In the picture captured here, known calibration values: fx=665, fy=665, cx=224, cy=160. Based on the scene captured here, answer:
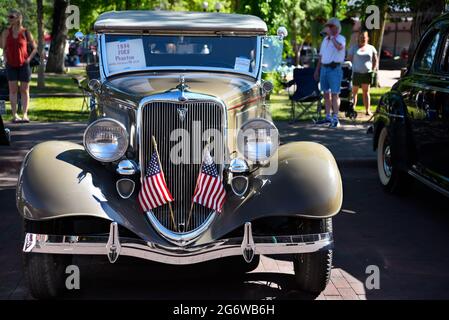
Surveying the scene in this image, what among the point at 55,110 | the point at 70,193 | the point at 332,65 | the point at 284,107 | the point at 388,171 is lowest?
the point at 284,107

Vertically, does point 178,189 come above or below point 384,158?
above

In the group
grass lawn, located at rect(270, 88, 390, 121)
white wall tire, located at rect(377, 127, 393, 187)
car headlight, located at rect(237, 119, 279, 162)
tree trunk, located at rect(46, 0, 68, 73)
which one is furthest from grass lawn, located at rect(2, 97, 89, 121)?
tree trunk, located at rect(46, 0, 68, 73)

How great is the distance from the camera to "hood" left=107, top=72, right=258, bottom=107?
16.7ft

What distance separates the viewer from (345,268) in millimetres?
5496

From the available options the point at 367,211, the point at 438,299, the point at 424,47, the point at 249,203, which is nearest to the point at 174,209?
the point at 249,203

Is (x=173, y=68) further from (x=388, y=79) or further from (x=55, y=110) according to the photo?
(x=388, y=79)

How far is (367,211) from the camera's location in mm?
7402

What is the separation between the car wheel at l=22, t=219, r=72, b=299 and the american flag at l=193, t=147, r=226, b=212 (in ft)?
3.49

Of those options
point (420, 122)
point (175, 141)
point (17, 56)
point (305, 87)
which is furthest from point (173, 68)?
point (305, 87)

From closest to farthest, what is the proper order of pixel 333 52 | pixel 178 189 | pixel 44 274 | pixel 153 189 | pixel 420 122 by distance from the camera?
1. pixel 44 274
2. pixel 153 189
3. pixel 178 189
4. pixel 420 122
5. pixel 333 52

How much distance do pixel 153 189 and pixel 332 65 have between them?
7.99 m

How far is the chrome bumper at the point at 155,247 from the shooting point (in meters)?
4.29

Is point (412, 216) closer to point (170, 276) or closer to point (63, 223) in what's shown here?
point (170, 276)

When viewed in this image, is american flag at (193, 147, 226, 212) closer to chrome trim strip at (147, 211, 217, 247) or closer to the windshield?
chrome trim strip at (147, 211, 217, 247)
